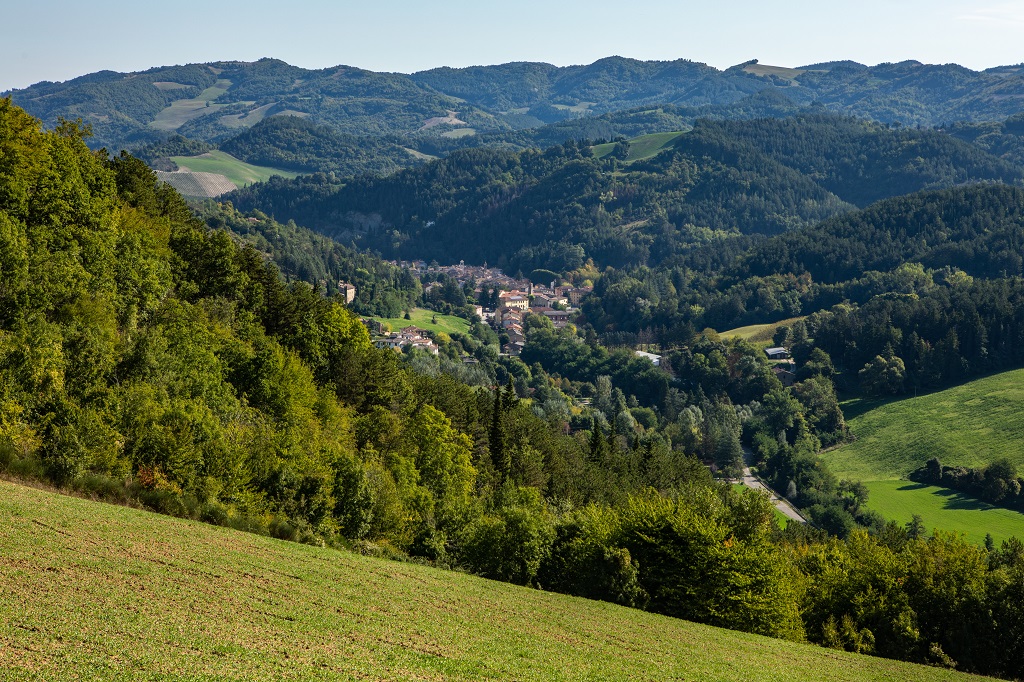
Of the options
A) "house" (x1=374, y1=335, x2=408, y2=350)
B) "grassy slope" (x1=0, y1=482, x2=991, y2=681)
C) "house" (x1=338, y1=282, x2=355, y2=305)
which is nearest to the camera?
"grassy slope" (x1=0, y1=482, x2=991, y2=681)

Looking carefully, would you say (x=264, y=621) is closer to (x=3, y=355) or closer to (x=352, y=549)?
(x=352, y=549)

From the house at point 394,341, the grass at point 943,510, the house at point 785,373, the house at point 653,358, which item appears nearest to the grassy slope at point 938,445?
the grass at point 943,510

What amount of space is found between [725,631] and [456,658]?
17.6 m

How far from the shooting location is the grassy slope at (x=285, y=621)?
22000 mm

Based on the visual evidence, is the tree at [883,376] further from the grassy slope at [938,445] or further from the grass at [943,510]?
the grass at [943,510]

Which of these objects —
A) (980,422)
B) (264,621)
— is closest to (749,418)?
(980,422)

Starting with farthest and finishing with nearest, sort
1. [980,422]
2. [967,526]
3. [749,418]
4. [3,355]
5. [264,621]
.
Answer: [749,418] < [980,422] < [967,526] < [3,355] < [264,621]

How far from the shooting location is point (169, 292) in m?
57.6

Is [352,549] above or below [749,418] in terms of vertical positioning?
above

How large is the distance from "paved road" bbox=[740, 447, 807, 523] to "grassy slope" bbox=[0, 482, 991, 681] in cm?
6774

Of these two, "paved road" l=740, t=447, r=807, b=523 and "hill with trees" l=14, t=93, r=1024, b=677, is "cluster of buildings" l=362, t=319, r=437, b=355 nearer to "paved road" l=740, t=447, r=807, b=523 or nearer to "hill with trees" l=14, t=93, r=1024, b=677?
"paved road" l=740, t=447, r=807, b=523

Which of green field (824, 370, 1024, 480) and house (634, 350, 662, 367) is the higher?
house (634, 350, 662, 367)

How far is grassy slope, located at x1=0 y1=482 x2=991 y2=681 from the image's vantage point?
22000 mm

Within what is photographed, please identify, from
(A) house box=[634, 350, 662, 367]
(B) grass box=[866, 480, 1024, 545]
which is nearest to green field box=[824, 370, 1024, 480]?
(B) grass box=[866, 480, 1024, 545]
